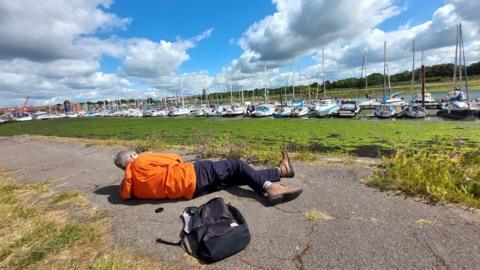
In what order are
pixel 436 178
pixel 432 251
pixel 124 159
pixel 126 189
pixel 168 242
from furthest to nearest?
pixel 124 159 → pixel 126 189 → pixel 436 178 → pixel 168 242 → pixel 432 251

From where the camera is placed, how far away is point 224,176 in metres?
3.92

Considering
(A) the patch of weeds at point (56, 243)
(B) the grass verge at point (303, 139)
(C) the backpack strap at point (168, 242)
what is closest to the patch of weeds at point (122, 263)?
(C) the backpack strap at point (168, 242)

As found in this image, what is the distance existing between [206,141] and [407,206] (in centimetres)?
512

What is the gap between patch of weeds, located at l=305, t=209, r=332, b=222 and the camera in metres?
3.05

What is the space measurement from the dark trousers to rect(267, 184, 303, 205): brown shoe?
0.22 meters

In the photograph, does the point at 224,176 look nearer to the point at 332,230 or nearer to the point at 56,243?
the point at 332,230

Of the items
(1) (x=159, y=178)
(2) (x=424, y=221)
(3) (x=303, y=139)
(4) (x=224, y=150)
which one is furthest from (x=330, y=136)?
(1) (x=159, y=178)

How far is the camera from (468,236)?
8.29 ft

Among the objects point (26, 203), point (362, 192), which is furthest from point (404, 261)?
point (26, 203)

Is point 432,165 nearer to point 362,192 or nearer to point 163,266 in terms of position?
point 362,192

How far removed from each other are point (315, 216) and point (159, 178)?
6.71 feet

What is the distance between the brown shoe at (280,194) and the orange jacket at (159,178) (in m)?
1.03

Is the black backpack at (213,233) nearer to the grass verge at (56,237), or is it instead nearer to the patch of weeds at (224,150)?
the grass verge at (56,237)

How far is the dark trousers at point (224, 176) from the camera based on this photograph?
3.79 metres
